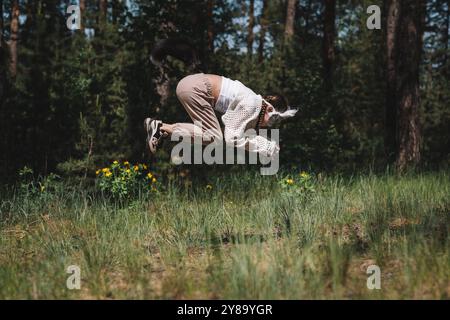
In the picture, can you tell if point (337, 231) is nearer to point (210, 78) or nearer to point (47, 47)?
point (210, 78)

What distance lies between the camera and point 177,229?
4.82 meters

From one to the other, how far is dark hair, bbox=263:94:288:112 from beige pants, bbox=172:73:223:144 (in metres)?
0.60

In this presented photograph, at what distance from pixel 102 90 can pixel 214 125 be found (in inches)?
235

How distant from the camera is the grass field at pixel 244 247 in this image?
3199 millimetres

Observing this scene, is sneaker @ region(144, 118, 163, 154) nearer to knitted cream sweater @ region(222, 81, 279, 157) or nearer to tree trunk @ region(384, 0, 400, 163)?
knitted cream sweater @ region(222, 81, 279, 157)

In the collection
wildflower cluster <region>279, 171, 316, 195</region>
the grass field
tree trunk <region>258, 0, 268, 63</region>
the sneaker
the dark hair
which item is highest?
tree trunk <region>258, 0, 268, 63</region>

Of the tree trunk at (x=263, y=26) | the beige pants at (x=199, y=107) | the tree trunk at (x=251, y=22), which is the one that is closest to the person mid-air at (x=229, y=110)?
the beige pants at (x=199, y=107)

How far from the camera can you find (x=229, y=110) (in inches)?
201

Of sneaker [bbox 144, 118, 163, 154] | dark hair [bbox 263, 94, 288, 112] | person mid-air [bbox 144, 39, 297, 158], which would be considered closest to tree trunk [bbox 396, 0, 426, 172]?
dark hair [bbox 263, 94, 288, 112]

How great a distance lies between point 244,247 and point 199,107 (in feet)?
6.79

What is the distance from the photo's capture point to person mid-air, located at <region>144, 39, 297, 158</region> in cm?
501

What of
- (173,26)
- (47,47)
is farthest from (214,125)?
(47,47)

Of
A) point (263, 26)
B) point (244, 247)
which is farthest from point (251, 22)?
point (244, 247)

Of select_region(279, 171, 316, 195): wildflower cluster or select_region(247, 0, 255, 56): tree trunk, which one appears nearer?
select_region(279, 171, 316, 195): wildflower cluster
